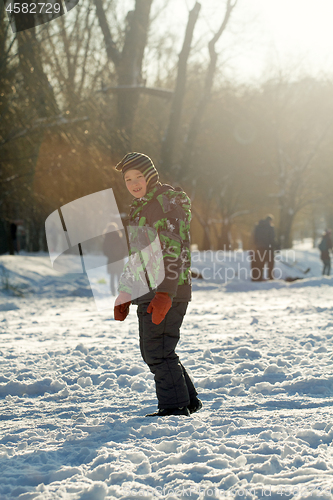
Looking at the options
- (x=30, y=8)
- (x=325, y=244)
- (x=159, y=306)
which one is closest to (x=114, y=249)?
(x=30, y=8)

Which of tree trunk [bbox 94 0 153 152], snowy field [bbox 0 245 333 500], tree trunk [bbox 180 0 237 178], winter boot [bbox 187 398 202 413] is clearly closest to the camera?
snowy field [bbox 0 245 333 500]

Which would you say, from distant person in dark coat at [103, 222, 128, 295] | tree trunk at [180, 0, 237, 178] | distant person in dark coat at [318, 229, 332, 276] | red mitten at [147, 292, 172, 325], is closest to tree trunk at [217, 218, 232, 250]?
distant person in dark coat at [318, 229, 332, 276]

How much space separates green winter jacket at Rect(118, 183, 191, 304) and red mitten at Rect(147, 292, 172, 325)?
40 millimetres

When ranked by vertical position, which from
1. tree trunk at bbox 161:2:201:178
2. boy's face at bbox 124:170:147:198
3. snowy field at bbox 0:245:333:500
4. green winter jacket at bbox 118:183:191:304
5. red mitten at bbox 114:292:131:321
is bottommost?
snowy field at bbox 0:245:333:500

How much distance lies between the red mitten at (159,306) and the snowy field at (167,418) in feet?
2.23

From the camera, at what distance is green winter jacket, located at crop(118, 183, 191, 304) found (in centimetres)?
312

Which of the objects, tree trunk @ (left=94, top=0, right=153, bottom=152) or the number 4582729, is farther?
tree trunk @ (left=94, top=0, right=153, bottom=152)

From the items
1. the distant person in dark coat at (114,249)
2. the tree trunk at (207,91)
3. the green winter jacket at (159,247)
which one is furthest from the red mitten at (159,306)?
the tree trunk at (207,91)

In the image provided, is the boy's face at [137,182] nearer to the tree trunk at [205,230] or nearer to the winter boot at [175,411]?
the winter boot at [175,411]

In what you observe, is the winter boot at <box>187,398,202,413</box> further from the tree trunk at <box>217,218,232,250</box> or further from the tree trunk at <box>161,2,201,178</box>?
the tree trunk at <box>217,218,232,250</box>

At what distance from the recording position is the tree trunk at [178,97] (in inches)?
579

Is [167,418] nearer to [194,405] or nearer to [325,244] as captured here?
[194,405]

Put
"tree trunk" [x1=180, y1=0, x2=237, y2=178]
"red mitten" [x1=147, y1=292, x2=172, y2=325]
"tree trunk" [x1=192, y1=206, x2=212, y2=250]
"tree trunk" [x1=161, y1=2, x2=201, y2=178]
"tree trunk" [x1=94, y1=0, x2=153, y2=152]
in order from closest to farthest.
A: 1. "red mitten" [x1=147, y1=292, x2=172, y2=325]
2. "tree trunk" [x1=161, y1=2, x2=201, y2=178]
3. "tree trunk" [x1=94, y1=0, x2=153, y2=152]
4. "tree trunk" [x1=180, y1=0, x2=237, y2=178]
5. "tree trunk" [x1=192, y1=206, x2=212, y2=250]

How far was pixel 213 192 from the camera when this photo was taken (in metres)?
31.6
